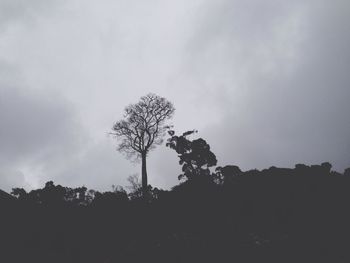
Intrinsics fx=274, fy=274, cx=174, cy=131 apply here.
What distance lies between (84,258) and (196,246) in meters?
6.55

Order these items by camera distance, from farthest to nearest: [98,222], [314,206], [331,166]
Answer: [331,166], [98,222], [314,206]

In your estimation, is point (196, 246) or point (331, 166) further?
point (331, 166)

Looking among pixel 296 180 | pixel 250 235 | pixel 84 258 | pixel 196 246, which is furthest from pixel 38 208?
pixel 296 180

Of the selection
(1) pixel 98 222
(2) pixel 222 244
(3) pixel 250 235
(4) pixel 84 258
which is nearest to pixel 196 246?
(2) pixel 222 244

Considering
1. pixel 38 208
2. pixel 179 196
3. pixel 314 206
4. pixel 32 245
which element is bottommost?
pixel 32 245

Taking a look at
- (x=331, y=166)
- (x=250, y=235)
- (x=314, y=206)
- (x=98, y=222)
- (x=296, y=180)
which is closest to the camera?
(x=250, y=235)

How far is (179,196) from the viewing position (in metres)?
24.4

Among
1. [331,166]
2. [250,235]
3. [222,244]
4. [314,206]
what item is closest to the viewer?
[222,244]

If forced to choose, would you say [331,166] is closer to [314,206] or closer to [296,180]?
[296,180]

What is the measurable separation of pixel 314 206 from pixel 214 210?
6889 millimetres

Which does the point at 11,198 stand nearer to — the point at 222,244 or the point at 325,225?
the point at 222,244

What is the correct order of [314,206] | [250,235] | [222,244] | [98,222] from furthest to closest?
[98,222] < [314,206] < [250,235] < [222,244]

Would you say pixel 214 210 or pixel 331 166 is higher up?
pixel 331 166

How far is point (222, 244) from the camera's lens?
14078 mm
